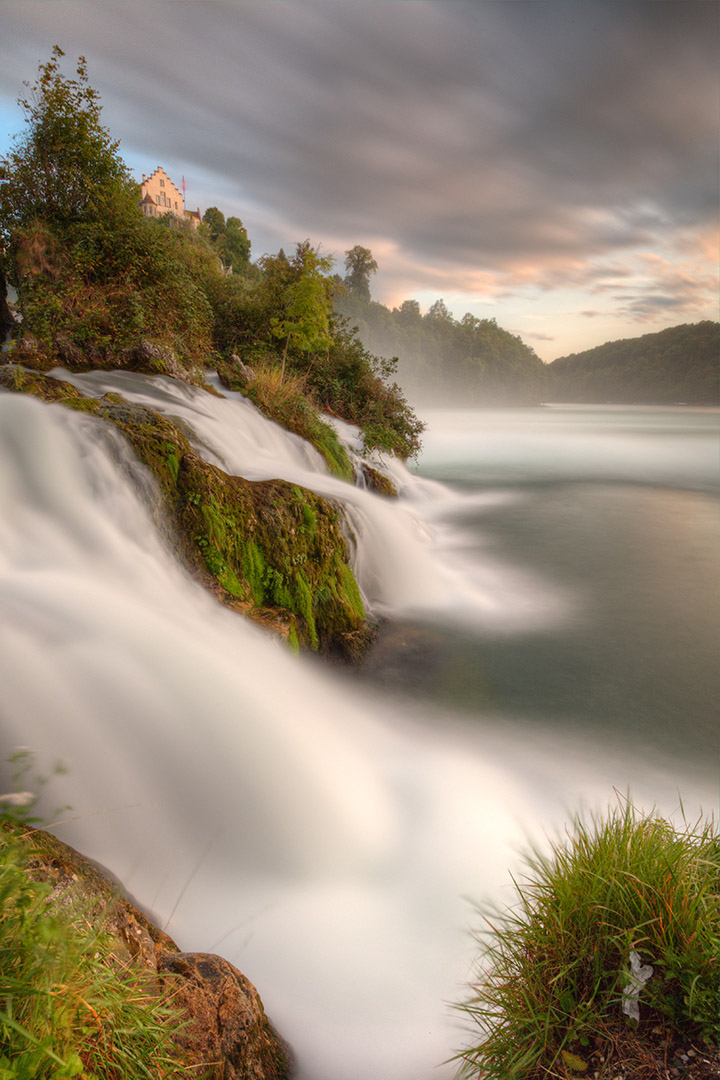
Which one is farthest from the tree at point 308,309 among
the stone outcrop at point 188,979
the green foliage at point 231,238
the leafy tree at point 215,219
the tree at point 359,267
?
the tree at point 359,267

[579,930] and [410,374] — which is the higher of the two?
[410,374]

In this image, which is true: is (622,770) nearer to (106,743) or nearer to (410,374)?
(106,743)

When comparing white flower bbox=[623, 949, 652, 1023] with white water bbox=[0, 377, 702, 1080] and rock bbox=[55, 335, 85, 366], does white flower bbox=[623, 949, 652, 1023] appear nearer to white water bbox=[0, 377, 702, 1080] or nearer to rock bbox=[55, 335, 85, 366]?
white water bbox=[0, 377, 702, 1080]

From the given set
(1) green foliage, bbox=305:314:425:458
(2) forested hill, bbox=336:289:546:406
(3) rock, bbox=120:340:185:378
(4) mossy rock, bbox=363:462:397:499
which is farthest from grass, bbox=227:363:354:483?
(2) forested hill, bbox=336:289:546:406

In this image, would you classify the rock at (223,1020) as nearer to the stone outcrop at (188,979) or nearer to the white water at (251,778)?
the stone outcrop at (188,979)

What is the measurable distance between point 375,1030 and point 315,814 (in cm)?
117

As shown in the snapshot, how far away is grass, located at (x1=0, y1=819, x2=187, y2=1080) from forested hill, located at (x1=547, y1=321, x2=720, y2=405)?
4160 inches

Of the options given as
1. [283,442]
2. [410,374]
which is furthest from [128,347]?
[410,374]

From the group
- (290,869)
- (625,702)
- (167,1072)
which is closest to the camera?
(167,1072)

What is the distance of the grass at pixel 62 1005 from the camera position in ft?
3.74

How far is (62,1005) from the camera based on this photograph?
1233 millimetres

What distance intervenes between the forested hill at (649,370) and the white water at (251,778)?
103 metres

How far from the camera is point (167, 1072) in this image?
142 cm

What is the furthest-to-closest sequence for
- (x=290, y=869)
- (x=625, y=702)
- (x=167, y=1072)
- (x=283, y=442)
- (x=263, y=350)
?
1. (x=263, y=350)
2. (x=283, y=442)
3. (x=625, y=702)
4. (x=290, y=869)
5. (x=167, y=1072)
